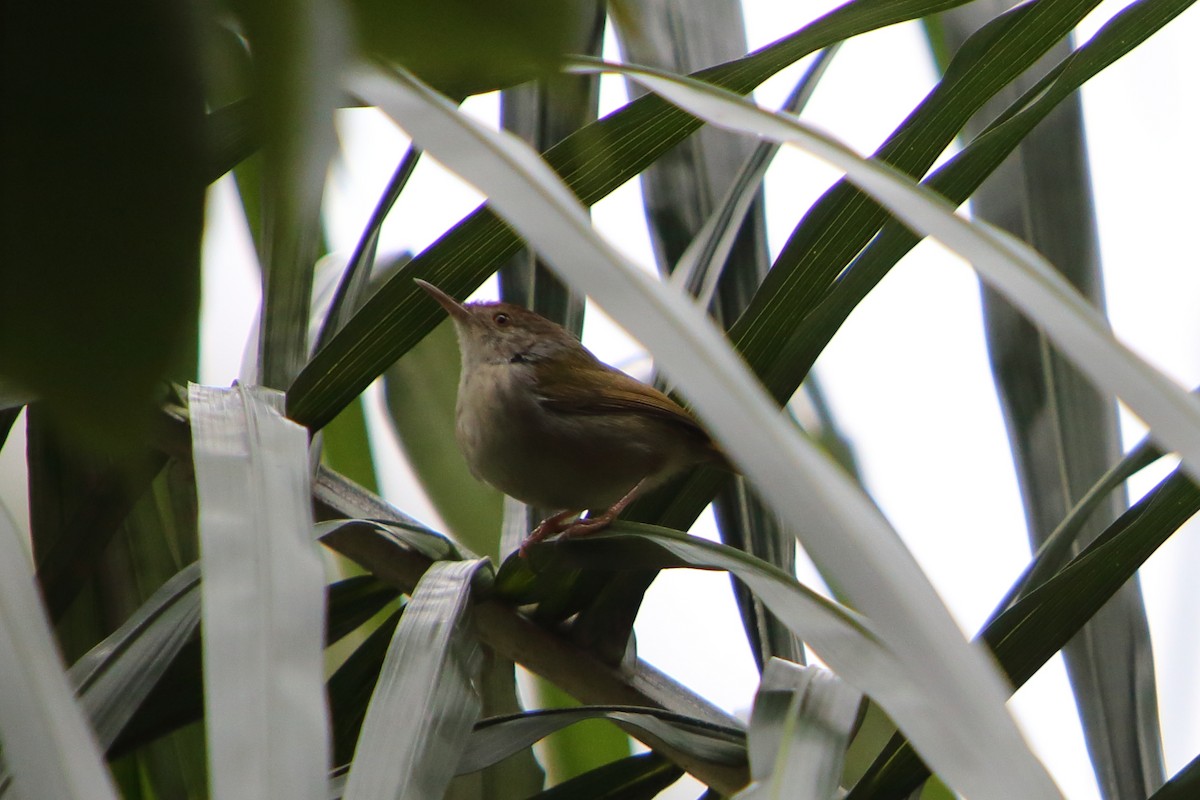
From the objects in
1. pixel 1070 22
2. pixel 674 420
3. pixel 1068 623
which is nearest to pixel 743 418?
pixel 1068 623

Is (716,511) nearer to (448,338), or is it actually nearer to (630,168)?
(630,168)

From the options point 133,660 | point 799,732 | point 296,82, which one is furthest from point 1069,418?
point 296,82

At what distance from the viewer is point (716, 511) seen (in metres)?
1.53

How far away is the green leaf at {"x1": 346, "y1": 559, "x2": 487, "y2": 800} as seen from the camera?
2.39 ft

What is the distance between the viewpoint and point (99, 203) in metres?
0.25

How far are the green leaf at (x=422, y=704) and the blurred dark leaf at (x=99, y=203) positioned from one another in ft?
1.59

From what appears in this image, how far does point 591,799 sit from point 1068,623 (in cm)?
50

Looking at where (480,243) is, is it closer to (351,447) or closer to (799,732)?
(351,447)

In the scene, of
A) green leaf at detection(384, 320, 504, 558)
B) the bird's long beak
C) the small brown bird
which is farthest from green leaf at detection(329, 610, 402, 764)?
the small brown bird

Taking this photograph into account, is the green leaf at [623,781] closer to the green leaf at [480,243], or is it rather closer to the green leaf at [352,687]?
the green leaf at [352,687]

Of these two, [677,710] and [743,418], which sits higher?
[677,710]

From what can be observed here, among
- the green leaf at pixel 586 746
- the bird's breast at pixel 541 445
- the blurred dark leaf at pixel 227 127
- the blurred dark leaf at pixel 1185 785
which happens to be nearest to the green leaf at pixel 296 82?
the blurred dark leaf at pixel 227 127

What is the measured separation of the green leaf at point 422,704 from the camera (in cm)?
73

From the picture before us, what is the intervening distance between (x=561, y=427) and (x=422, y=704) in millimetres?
1684
